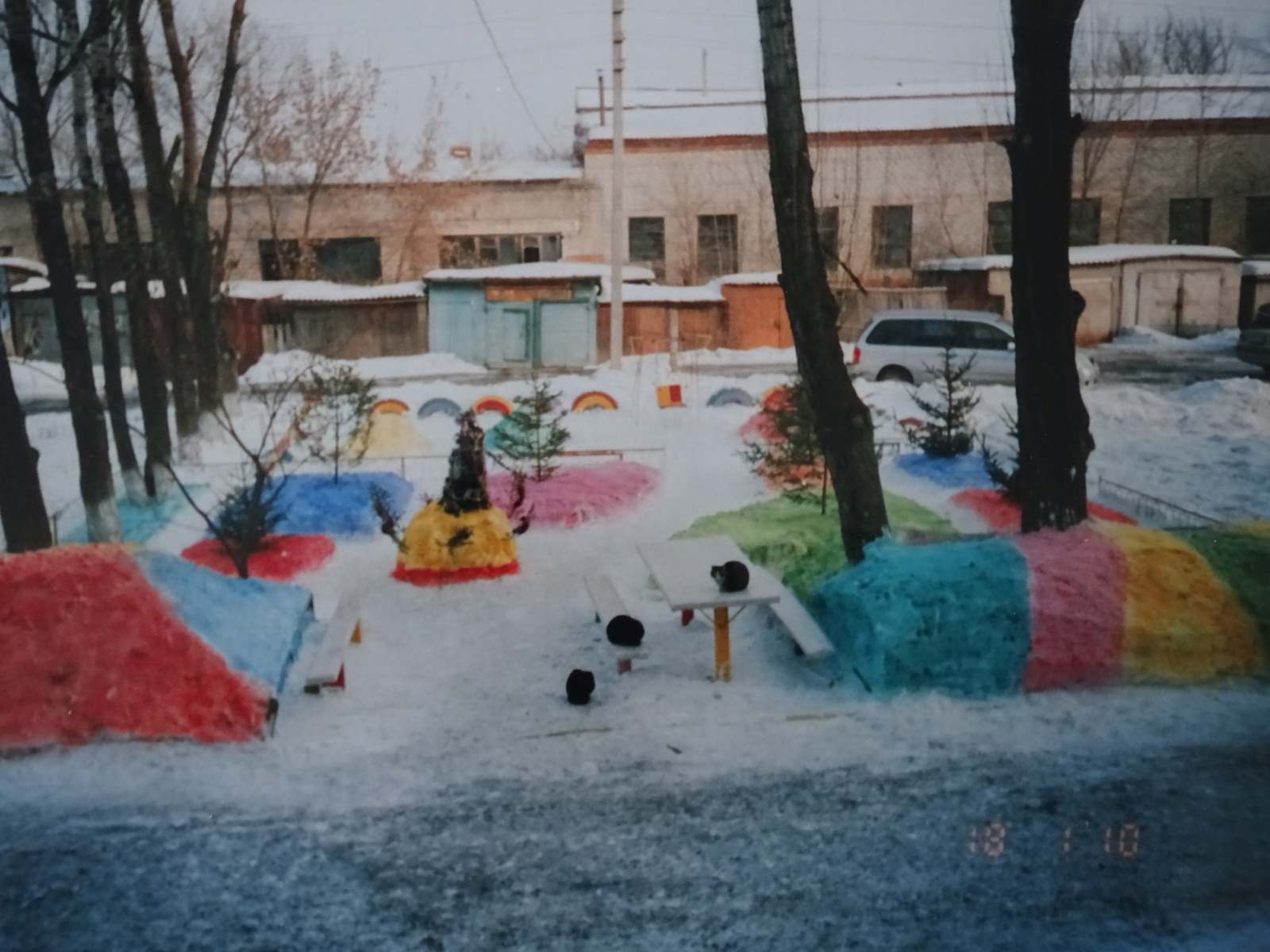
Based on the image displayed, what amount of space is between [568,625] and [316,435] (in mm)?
3159

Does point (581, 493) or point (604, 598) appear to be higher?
point (581, 493)

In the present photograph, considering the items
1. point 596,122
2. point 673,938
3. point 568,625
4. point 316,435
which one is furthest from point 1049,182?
point 596,122

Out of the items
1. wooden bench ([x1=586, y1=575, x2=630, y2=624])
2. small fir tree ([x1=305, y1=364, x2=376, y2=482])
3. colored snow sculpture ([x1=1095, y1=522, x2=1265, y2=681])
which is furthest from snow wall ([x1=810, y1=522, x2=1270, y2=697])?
small fir tree ([x1=305, y1=364, x2=376, y2=482])

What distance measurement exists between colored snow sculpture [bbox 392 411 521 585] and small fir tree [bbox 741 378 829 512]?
1862 millimetres

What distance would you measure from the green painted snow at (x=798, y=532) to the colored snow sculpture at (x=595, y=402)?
345 centimetres

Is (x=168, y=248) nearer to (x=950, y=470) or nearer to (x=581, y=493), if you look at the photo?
(x=581, y=493)

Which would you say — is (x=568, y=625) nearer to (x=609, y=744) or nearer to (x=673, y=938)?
(x=609, y=744)

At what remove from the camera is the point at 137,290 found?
7617 millimetres

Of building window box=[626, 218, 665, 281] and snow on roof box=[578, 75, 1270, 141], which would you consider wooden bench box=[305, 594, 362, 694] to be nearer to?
snow on roof box=[578, 75, 1270, 141]

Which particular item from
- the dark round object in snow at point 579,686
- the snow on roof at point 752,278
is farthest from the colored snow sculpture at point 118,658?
the snow on roof at point 752,278

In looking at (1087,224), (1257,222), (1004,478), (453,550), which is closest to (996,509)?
(1004,478)

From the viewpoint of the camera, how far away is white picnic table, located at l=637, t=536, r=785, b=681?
164 inches

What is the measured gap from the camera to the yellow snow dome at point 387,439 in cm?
768

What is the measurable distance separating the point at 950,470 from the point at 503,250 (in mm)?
14198
